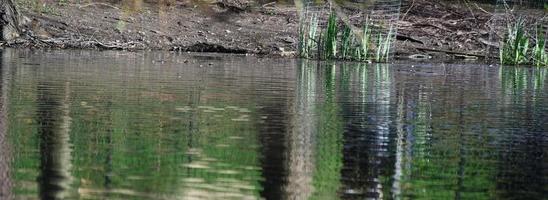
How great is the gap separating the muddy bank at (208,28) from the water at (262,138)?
984cm

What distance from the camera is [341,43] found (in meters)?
26.0

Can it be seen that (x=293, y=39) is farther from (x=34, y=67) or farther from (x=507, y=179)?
(x=507, y=179)

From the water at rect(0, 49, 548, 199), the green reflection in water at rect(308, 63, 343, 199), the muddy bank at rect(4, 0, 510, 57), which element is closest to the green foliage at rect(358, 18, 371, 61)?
the muddy bank at rect(4, 0, 510, 57)

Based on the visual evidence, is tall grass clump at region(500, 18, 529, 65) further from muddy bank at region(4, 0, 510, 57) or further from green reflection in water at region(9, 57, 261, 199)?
green reflection in water at region(9, 57, 261, 199)

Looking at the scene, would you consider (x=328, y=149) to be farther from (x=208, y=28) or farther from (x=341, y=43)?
(x=208, y=28)

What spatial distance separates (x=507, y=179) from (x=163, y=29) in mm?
21698

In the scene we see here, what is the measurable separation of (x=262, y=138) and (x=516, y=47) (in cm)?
1817

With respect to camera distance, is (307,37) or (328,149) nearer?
(328,149)

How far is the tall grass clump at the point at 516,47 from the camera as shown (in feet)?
85.3

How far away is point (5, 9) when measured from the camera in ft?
84.5

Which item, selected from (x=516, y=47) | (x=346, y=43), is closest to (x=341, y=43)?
(x=346, y=43)

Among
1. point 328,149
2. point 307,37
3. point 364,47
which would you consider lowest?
point 328,149

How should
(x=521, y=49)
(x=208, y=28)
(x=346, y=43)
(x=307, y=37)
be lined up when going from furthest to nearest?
1. (x=208, y=28)
2. (x=521, y=49)
3. (x=307, y=37)
4. (x=346, y=43)

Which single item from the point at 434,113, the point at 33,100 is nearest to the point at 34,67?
the point at 33,100
